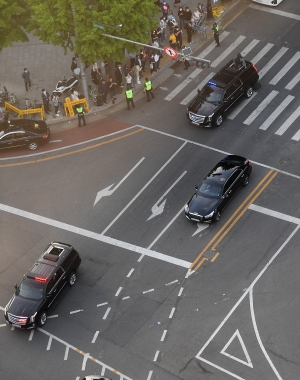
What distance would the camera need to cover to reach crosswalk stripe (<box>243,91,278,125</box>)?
4765 cm

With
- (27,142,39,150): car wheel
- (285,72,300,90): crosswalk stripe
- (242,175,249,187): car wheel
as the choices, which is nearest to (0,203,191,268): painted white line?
(27,142,39,150): car wheel

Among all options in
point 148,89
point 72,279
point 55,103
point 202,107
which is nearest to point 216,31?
point 148,89

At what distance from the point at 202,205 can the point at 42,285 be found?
9.28m

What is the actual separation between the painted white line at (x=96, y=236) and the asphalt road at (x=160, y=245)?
8 cm

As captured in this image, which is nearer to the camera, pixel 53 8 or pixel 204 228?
pixel 204 228

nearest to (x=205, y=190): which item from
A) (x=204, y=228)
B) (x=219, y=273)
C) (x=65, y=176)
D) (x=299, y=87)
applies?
(x=204, y=228)

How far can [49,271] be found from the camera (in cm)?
3694

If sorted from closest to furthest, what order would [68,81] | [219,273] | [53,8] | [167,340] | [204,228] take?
1. [167,340]
2. [219,273]
3. [204,228]
4. [53,8]
5. [68,81]

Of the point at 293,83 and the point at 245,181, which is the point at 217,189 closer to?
the point at 245,181

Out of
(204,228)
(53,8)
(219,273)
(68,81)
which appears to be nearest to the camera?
(219,273)

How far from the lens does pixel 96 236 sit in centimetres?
4072

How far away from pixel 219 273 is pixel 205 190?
5.05 metres

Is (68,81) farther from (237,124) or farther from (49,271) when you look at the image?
(49,271)

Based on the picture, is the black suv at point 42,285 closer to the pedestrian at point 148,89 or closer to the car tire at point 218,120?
the car tire at point 218,120
